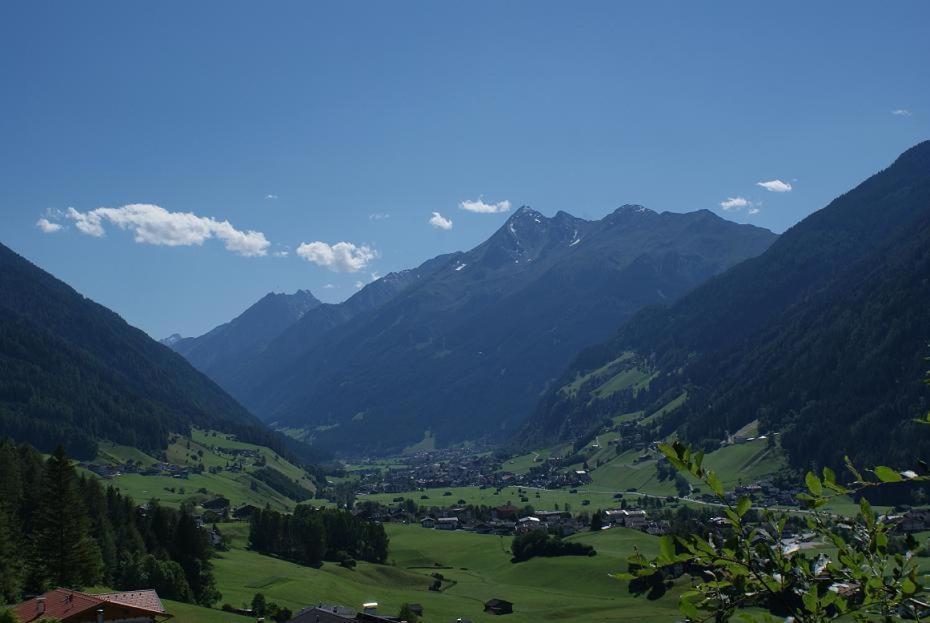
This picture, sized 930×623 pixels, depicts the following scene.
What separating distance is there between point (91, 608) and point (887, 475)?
66.4m

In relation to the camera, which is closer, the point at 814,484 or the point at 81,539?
the point at 814,484

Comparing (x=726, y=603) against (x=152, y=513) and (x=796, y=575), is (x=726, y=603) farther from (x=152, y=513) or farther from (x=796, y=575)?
(x=152, y=513)

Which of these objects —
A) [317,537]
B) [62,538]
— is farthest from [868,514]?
[317,537]

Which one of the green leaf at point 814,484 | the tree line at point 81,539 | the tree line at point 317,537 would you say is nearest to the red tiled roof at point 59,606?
the tree line at point 81,539

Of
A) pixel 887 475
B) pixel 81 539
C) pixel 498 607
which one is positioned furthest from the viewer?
pixel 498 607

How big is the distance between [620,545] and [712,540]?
170 meters

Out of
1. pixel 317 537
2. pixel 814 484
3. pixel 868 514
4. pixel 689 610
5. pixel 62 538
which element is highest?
pixel 814 484

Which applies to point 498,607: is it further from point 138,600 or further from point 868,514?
point 868,514

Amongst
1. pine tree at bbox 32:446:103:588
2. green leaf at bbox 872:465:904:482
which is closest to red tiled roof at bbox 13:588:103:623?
pine tree at bbox 32:446:103:588

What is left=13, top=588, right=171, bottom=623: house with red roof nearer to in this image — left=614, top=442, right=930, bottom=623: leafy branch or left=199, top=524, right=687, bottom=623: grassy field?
left=199, top=524, right=687, bottom=623: grassy field

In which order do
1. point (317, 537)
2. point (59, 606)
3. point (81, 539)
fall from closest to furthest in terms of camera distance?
1. point (59, 606)
2. point (81, 539)
3. point (317, 537)

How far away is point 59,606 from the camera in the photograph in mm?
63062

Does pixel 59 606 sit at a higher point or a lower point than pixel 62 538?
lower

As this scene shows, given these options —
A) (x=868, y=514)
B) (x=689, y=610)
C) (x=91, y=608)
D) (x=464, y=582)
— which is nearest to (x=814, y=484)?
(x=868, y=514)
